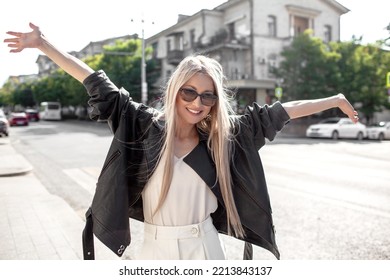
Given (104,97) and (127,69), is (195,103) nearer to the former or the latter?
(104,97)

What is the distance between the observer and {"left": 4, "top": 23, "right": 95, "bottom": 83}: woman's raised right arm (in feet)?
5.34

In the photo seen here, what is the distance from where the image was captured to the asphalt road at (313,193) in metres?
3.83

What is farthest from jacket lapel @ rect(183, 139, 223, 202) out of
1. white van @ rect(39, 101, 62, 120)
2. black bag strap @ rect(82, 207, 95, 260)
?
white van @ rect(39, 101, 62, 120)

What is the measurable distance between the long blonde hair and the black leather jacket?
41 mm

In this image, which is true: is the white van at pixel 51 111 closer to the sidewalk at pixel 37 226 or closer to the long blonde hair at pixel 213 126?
the sidewalk at pixel 37 226

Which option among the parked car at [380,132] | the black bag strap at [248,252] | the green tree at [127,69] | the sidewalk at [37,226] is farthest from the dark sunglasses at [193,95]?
the green tree at [127,69]

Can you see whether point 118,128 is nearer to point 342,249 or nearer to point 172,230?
point 172,230

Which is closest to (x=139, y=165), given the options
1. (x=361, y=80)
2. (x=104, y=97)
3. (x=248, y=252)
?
(x=104, y=97)

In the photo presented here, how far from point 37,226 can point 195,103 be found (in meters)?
3.42

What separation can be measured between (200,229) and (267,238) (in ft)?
1.19

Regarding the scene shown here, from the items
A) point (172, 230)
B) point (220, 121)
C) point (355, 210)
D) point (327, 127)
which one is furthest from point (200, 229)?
point (327, 127)

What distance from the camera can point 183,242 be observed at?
1.65 metres

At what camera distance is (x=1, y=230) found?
161 inches

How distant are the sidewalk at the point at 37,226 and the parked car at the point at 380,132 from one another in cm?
822
